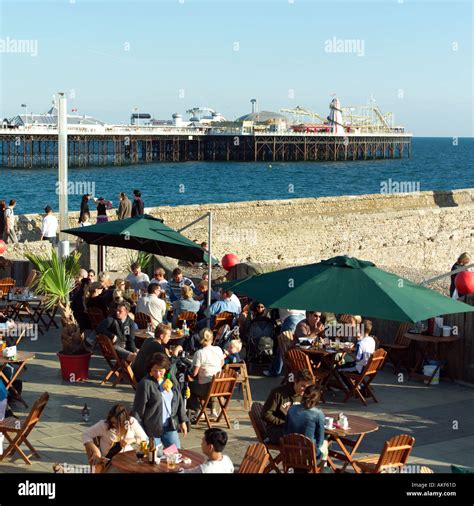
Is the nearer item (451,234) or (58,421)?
(58,421)

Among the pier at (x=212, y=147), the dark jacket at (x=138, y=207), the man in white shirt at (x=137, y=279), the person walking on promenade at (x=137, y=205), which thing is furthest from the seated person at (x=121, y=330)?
the pier at (x=212, y=147)

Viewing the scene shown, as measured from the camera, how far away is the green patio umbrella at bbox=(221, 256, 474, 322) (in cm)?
1048

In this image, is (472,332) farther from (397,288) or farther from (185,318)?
(185,318)

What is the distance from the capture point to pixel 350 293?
10.8 m

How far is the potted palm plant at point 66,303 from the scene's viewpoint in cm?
1328

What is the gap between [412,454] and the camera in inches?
404

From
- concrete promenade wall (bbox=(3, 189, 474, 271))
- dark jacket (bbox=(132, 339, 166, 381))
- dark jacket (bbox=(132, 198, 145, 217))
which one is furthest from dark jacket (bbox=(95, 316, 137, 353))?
dark jacket (bbox=(132, 198, 145, 217))

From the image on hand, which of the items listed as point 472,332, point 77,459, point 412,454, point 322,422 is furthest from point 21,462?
point 472,332

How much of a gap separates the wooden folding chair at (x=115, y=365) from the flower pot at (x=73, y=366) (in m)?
0.35

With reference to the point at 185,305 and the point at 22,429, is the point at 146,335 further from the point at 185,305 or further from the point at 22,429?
the point at 22,429

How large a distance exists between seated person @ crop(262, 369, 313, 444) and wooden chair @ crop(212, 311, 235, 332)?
5231 mm

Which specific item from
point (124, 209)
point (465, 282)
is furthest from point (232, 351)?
point (124, 209)

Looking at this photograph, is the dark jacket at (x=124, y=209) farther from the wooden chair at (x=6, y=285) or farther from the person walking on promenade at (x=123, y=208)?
the wooden chair at (x=6, y=285)

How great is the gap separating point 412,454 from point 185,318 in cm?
574
